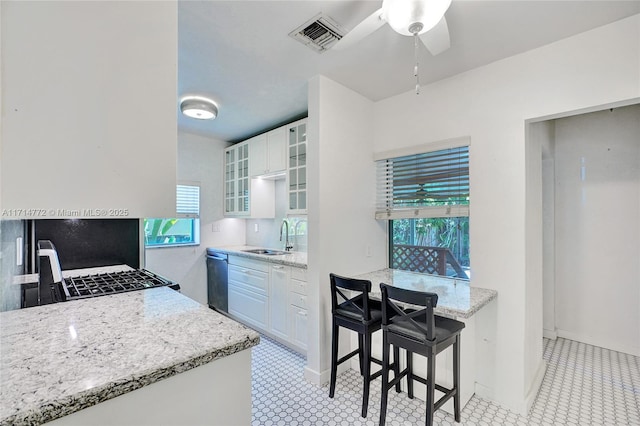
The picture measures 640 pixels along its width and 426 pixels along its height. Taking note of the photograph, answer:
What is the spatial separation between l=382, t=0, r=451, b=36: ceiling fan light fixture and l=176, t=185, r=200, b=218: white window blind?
3.61 metres

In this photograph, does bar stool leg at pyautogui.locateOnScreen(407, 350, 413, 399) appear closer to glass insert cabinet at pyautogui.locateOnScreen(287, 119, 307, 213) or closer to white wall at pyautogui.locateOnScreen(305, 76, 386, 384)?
white wall at pyautogui.locateOnScreen(305, 76, 386, 384)

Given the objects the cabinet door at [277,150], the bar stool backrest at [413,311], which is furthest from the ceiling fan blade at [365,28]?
the cabinet door at [277,150]

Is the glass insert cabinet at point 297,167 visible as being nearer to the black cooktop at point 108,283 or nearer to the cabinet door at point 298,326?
the cabinet door at point 298,326

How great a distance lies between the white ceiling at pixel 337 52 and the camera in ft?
5.34

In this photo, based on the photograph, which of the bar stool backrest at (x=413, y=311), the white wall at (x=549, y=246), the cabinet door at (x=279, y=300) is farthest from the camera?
the white wall at (x=549, y=246)

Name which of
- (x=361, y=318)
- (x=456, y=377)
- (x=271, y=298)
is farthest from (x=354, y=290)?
(x=271, y=298)

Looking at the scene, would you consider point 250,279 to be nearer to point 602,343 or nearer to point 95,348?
point 95,348

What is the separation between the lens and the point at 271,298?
3182 mm

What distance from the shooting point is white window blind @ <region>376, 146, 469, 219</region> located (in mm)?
2441

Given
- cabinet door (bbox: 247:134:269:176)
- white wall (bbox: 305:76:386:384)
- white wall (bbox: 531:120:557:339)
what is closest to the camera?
white wall (bbox: 305:76:386:384)

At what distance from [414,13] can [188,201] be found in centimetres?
376

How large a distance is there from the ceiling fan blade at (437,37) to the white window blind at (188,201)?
11.8ft

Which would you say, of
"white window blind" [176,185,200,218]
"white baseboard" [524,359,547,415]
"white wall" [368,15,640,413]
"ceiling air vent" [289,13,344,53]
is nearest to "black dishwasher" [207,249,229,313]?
"white window blind" [176,185,200,218]

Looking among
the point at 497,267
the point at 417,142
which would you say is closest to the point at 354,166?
the point at 417,142
